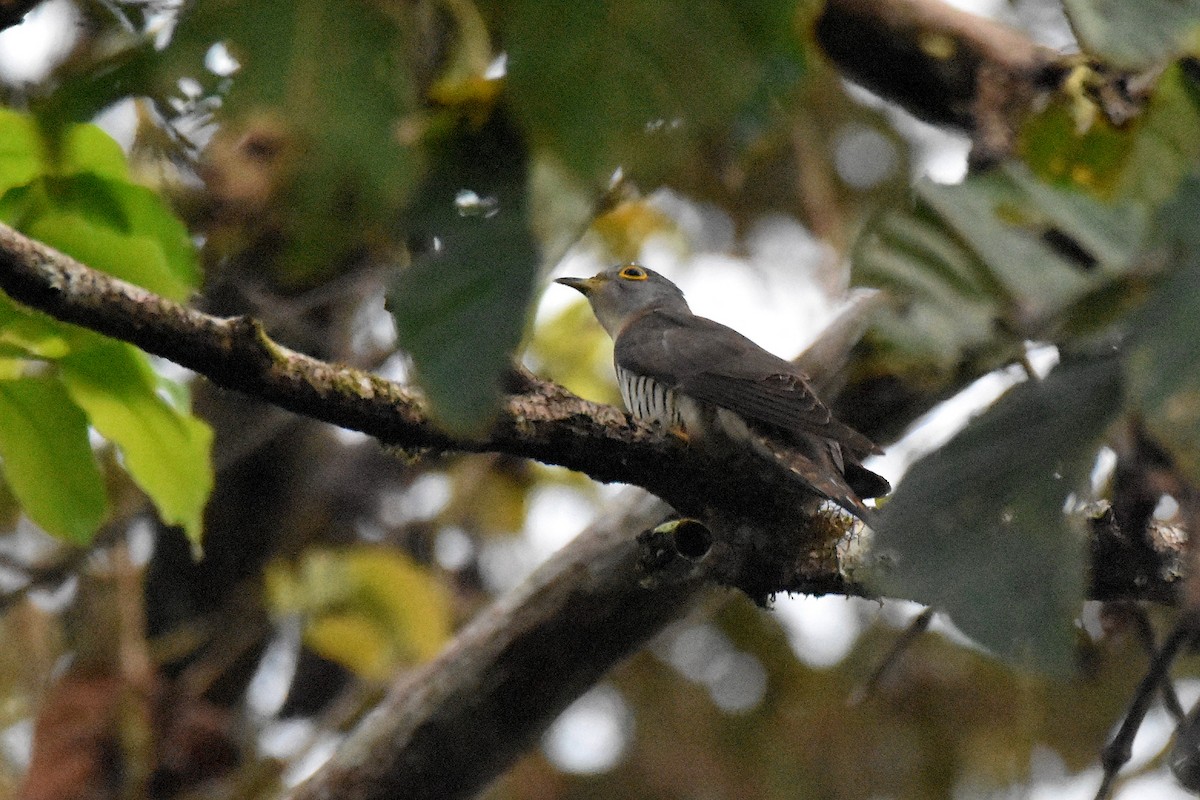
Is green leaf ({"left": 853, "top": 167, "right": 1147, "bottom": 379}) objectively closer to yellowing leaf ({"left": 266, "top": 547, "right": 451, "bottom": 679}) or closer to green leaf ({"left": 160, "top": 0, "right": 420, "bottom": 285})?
green leaf ({"left": 160, "top": 0, "right": 420, "bottom": 285})

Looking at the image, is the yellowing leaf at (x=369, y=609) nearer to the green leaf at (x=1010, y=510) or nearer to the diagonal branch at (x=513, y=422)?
the diagonal branch at (x=513, y=422)

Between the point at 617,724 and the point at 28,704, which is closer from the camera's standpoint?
the point at 28,704

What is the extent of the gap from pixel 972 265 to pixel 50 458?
206 centimetres

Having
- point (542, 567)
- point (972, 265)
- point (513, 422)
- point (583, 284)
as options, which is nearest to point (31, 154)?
point (513, 422)

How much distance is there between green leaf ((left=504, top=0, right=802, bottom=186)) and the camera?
69cm

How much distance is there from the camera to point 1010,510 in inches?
40.3

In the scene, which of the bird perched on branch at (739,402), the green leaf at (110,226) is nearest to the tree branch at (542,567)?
the bird perched on branch at (739,402)

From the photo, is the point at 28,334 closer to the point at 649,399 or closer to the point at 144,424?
the point at 144,424

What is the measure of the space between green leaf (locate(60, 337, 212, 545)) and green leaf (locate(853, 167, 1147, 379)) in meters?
1.84

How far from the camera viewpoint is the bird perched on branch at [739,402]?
3471mm

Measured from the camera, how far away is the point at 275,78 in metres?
0.69

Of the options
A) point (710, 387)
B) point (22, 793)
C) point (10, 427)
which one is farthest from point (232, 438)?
point (10, 427)

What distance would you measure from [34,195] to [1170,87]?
2.08 m

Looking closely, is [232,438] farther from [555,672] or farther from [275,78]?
[275,78]
